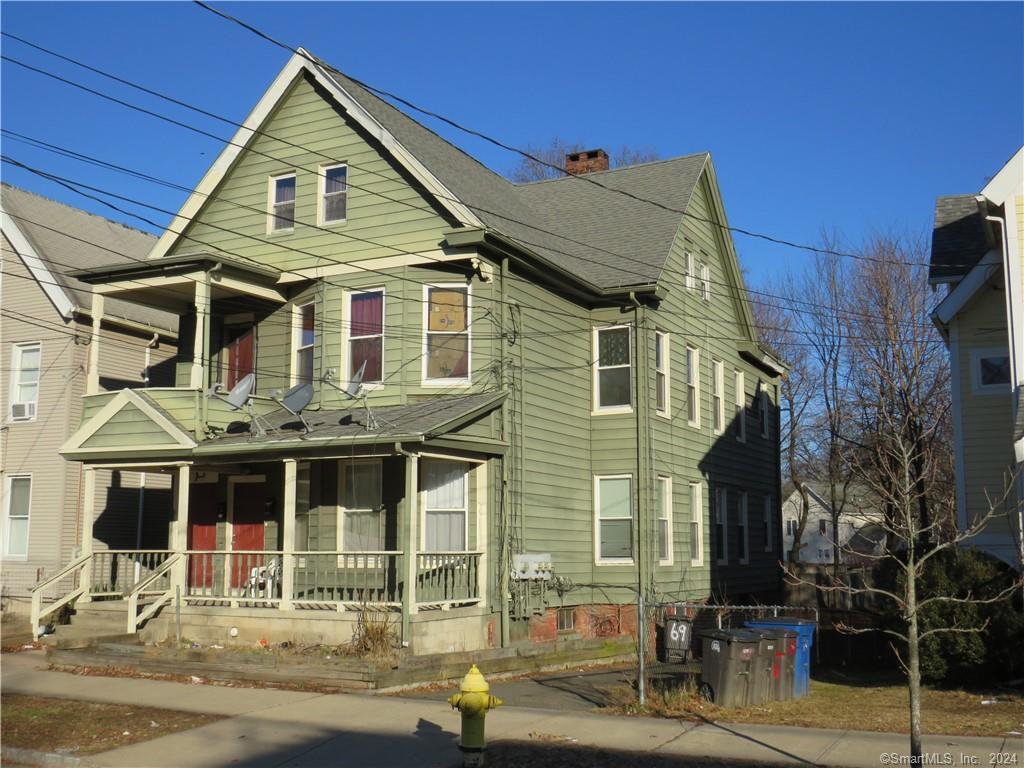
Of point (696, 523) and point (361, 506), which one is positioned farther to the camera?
point (696, 523)

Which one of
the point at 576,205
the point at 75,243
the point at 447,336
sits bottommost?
the point at 447,336

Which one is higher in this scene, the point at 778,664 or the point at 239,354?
the point at 239,354

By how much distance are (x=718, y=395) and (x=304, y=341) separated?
11.4 metres

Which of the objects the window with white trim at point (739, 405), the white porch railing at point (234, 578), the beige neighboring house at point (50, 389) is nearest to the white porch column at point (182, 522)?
the white porch railing at point (234, 578)

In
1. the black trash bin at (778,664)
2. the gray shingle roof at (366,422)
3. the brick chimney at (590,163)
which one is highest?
the brick chimney at (590,163)

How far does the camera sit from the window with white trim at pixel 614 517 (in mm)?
21422

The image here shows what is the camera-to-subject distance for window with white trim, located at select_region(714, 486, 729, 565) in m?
25.8

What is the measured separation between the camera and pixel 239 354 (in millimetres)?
21141

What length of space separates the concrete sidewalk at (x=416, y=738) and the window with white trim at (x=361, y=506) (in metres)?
5.08

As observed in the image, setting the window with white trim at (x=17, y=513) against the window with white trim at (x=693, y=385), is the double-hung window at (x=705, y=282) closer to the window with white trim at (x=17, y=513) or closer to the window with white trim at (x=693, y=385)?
the window with white trim at (x=693, y=385)

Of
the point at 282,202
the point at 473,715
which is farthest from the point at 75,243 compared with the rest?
the point at 473,715

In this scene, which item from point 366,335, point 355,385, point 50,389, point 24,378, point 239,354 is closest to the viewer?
point 355,385

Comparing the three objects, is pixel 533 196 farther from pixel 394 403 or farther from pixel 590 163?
pixel 394 403

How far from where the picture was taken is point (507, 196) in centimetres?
2406
